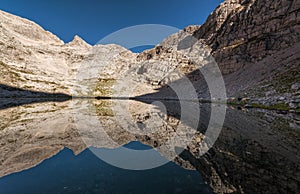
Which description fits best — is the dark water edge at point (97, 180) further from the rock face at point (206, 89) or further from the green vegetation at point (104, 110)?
the green vegetation at point (104, 110)

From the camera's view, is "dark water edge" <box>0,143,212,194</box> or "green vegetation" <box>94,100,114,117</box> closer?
"dark water edge" <box>0,143,212,194</box>

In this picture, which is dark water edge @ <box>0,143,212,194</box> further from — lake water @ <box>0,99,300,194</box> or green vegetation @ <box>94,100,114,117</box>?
green vegetation @ <box>94,100,114,117</box>

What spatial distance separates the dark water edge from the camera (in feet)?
28.2

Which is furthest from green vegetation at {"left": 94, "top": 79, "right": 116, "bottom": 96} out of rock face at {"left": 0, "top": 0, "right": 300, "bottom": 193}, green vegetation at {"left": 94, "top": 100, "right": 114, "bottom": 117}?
green vegetation at {"left": 94, "top": 100, "right": 114, "bottom": 117}

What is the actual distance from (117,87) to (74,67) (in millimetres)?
59025

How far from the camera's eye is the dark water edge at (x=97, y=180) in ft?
28.2

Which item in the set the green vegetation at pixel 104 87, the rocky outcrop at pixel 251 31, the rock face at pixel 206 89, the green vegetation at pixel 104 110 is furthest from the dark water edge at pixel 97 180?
the green vegetation at pixel 104 87

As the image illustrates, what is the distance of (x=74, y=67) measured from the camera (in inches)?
7357

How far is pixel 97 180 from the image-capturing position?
966 cm

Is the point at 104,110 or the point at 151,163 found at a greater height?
the point at 151,163

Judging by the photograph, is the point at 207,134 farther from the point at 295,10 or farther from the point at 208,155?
the point at 295,10

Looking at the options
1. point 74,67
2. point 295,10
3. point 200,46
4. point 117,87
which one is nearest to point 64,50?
point 74,67

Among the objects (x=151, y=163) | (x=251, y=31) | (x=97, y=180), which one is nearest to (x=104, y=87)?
(x=251, y=31)

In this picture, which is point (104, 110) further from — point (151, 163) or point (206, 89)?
point (206, 89)
